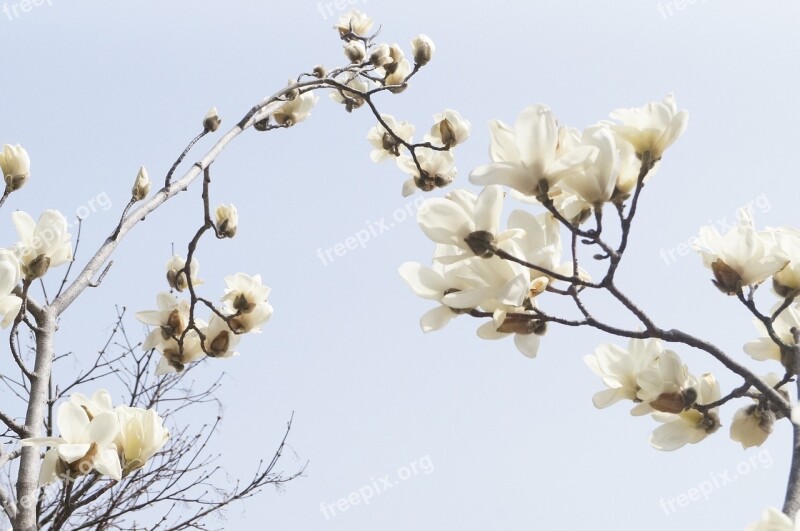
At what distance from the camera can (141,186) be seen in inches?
61.3

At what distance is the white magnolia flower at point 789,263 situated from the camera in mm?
862

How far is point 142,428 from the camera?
3.36 feet

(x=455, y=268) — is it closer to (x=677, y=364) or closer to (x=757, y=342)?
(x=677, y=364)

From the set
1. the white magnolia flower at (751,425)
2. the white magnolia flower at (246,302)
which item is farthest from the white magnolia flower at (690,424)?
the white magnolia flower at (246,302)

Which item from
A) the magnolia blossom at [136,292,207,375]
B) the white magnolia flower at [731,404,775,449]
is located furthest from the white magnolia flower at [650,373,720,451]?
the magnolia blossom at [136,292,207,375]

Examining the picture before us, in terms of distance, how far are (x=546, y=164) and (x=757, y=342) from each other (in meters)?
0.42

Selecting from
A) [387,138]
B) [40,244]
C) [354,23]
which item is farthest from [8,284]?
[354,23]

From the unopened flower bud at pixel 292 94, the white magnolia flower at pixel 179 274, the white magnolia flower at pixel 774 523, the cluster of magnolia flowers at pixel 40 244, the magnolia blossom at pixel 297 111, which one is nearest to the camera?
the white magnolia flower at pixel 774 523

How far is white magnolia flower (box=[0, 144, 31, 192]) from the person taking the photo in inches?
56.0

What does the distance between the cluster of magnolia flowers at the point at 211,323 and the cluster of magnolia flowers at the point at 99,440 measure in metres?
0.41

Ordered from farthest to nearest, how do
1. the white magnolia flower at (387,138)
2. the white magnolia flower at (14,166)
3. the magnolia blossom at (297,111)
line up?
1. the white magnolia flower at (387,138)
2. the magnolia blossom at (297,111)
3. the white magnolia flower at (14,166)

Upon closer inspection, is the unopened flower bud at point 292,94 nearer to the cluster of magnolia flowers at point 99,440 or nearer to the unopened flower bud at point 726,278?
the cluster of magnolia flowers at point 99,440

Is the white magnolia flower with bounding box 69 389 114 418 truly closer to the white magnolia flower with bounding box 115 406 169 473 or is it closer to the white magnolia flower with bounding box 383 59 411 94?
the white magnolia flower with bounding box 115 406 169 473

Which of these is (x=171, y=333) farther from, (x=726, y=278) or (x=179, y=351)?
(x=726, y=278)
